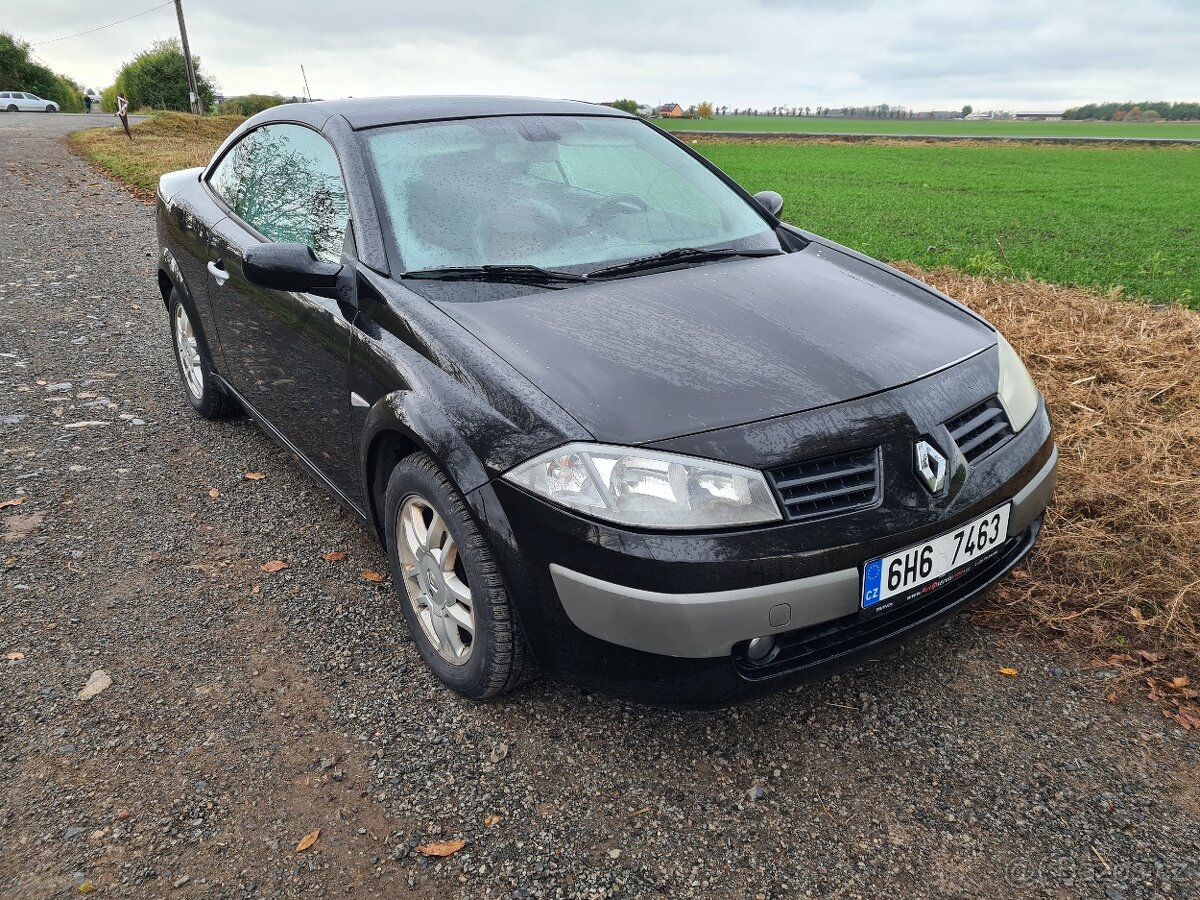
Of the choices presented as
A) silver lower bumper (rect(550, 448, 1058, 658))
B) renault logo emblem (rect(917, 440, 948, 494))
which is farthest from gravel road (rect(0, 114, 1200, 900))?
renault logo emblem (rect(917, 440, 948, 494))

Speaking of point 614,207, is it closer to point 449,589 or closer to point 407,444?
point 407,444

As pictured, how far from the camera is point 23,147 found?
2073cm

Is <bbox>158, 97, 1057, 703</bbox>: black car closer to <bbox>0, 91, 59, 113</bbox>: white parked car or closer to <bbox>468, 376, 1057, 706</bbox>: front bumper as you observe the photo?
<bbox>468, 376, 1057, 706</bbox>: front bumper

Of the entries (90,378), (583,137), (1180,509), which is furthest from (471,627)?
(90,378)

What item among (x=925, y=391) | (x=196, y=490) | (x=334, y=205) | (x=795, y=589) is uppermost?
(x=334, y=205)

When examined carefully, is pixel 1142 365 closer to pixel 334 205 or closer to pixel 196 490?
pixel 334 205

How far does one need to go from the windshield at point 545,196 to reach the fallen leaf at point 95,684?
1580 mm

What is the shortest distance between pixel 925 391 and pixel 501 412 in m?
1.12

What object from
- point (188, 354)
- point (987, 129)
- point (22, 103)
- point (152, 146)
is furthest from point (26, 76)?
point (188, 354)

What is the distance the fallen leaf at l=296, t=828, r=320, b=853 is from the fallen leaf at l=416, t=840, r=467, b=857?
0.85 feet

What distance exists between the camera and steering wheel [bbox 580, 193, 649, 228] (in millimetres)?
3012

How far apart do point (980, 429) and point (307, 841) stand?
2047mm

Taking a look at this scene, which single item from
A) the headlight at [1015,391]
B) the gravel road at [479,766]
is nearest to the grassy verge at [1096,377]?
the gravel road at [479,766]

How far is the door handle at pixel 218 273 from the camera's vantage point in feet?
12.2
